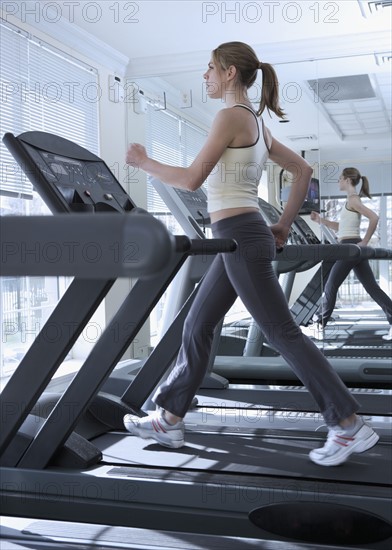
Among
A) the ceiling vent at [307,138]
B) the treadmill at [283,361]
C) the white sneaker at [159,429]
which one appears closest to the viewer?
the white sneaker at [159,429]

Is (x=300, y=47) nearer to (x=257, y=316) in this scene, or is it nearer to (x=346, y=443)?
(x=257, y=316)

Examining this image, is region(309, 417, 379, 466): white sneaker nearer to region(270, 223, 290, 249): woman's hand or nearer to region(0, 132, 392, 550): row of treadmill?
region(0, 132, 392, 550): row of treadmill

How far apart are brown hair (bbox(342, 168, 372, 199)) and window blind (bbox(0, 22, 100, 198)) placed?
2.04 m

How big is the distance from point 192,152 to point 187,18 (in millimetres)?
1195

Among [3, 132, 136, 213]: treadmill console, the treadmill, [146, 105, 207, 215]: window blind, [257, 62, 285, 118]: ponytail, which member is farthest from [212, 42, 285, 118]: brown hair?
[146, 105, 207, 215]: window blind

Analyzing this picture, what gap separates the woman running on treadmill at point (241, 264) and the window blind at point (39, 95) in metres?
2.46

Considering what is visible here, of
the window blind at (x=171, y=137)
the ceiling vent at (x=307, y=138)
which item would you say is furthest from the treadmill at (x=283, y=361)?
the window blind at (x=171, y=137)

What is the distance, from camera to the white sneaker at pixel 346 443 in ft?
7.43

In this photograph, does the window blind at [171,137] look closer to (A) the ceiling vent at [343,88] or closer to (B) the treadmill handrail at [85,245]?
(A) the ceiling vent at [343,88]

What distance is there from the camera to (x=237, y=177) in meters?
2.28

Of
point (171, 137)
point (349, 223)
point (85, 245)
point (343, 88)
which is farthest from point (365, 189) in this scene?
point (85, 245)

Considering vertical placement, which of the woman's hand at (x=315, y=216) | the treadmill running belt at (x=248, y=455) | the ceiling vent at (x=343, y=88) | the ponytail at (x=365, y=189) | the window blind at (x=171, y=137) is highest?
the ceiling vent at (x=343, y=88)

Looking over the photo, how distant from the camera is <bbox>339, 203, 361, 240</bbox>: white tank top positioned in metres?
4.59

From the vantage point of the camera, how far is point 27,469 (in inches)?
89.5
